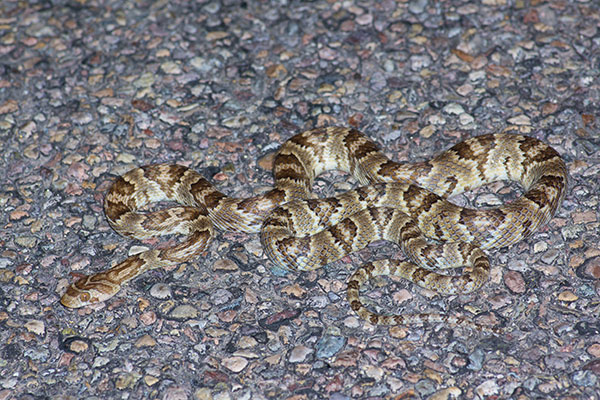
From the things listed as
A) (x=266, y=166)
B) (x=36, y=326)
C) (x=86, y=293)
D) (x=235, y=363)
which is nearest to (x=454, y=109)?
(x=266, y=166)

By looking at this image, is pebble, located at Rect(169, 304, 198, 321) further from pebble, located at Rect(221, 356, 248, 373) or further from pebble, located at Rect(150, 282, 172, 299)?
pebble, located at Rect(221, 356, 248, 373)

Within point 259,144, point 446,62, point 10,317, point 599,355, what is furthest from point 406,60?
point 10,317

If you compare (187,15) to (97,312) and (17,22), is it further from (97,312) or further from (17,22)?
(97,312)

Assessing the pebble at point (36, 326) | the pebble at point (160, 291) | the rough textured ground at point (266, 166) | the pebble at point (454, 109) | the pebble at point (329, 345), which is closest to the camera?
the rough textured ground at point (266, 166)

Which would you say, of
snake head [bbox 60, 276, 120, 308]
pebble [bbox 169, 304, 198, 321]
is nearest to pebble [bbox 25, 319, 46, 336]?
snake head [bbox 60, 276, 120, 308]

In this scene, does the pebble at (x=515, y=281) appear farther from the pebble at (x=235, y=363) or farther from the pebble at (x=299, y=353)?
the pebble at (x=235, y=363)

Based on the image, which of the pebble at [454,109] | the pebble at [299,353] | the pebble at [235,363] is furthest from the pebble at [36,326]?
the pebble at [454,109]
